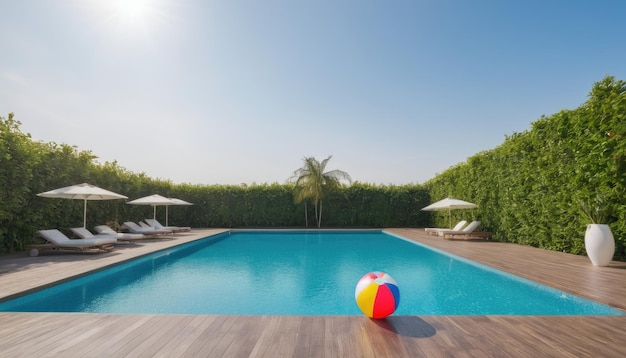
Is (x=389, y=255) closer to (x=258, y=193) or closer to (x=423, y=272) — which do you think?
(x=423, y=272)

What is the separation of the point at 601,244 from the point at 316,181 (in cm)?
1433

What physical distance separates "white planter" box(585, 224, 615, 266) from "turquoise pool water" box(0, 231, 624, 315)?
77.5 inches

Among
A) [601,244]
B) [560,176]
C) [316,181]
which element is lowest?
[601,244]

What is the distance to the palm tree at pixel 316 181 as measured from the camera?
1948cm

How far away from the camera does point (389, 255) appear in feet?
32.8

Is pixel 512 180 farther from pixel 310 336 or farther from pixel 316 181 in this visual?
pixel 316 181

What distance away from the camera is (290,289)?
606 centimetres

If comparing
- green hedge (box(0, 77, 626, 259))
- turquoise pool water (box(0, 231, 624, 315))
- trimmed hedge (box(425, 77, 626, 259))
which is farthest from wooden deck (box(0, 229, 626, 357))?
Result: green hedge (box(0, 77, 626, 259))

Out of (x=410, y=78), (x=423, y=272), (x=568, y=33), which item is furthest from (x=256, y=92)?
(x=568, y=33)

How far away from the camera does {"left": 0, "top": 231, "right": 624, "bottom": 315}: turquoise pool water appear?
15.5 feet

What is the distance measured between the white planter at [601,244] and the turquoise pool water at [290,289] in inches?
77.5

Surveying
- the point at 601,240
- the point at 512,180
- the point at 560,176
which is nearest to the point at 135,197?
the point at 512,180

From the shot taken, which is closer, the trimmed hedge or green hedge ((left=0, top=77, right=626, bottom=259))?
the trimmed hedge

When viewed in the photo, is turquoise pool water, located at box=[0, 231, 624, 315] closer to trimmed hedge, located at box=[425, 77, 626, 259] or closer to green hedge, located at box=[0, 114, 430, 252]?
trimmed hedge, located at box=[425, 77, 626, 259]
